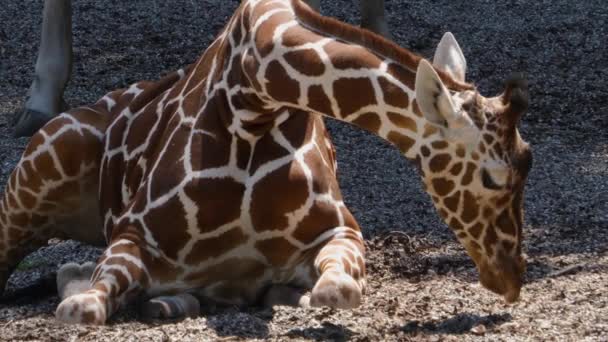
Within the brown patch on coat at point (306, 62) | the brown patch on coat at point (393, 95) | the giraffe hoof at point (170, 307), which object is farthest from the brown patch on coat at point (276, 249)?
the brown patch on coat at point (393, 95)

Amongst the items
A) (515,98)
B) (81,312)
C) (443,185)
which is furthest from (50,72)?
(515,98)

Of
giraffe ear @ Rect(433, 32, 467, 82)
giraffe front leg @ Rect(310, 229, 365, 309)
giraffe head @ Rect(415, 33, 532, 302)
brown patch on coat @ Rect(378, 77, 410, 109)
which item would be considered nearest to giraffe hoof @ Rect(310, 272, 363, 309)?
giraffe front leg @ Rect(310, 229, 365, 309)

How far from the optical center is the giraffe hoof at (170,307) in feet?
14.3

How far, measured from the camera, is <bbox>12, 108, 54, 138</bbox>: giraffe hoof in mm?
→ 7531

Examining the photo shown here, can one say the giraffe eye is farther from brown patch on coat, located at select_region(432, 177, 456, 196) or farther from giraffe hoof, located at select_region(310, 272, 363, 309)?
giraffe hoof, located at select_region(310, 272, 363, 309)

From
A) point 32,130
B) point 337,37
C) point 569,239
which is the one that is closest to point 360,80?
point 337,37

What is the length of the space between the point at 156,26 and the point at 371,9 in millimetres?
2201

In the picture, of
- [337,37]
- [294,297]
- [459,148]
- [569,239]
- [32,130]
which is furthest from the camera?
[32,130]

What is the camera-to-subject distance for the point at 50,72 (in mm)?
7578

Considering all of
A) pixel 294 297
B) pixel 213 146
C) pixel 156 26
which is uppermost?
pixel 156 26

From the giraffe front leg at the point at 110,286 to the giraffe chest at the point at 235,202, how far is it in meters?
0.09

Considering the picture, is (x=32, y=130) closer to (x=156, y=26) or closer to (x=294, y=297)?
(x=156, y=26)

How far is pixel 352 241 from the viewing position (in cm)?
459

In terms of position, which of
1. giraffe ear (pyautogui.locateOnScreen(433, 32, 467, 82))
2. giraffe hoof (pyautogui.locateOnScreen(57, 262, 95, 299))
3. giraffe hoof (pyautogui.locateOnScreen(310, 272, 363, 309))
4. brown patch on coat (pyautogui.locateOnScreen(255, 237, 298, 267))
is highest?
giraffe ear (pyautogui.locateOnScreen(433, 32, 467, 82))
